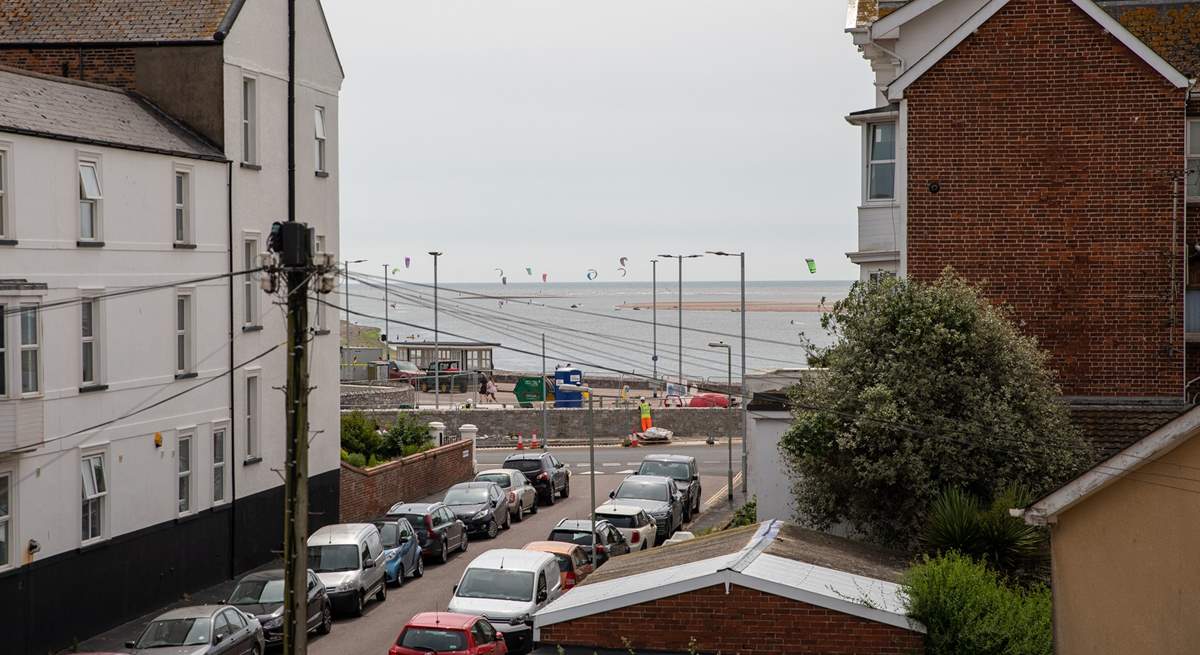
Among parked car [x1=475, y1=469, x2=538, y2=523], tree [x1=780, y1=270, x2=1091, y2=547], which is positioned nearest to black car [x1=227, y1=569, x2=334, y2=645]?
tree [x1=780, y1=270, x2=1091, y2=547]

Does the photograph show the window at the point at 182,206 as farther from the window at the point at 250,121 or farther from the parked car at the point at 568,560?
the parked car at the point at 568,560

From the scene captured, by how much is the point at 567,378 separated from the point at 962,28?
65539 mm

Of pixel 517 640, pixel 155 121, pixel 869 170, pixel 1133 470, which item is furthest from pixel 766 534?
pixel 155 121

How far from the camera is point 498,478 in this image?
145 feet

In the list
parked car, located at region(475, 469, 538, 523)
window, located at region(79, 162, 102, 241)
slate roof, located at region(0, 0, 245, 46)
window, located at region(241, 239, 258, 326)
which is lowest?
parked car, located at region(475, 469, 538, 523)

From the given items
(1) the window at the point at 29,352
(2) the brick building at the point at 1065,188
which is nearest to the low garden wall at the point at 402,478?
(1) the window at the point at 29,352

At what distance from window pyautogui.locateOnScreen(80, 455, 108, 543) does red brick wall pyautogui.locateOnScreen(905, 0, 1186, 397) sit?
53.9ft

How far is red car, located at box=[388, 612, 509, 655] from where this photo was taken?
2230cm

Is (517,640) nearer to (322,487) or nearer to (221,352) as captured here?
(221,352)

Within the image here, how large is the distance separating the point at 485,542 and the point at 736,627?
865 inches

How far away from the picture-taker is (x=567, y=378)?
3676 inches

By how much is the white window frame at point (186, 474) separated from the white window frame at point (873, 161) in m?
15.3

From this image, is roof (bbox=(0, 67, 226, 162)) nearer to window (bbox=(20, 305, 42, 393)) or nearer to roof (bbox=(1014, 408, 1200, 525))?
window (bbox=(20, 305, 42, 393))

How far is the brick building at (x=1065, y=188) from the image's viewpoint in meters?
28.9
